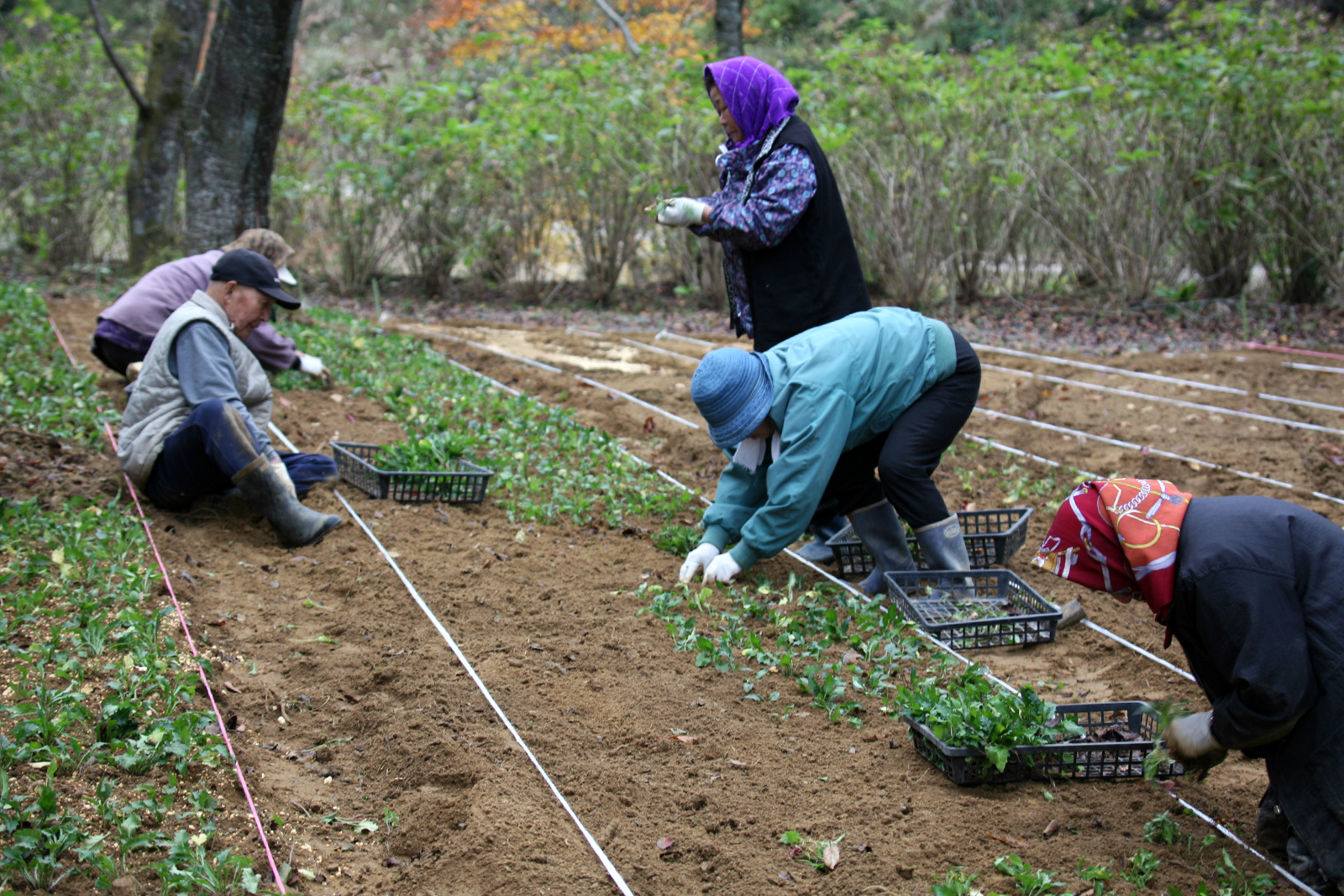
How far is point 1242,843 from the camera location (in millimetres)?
2295

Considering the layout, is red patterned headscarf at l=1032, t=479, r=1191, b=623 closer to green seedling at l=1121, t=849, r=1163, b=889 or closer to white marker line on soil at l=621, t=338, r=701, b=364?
green seedling at l=1121, t=849, r=1163, b=889

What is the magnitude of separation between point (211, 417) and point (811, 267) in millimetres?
2409

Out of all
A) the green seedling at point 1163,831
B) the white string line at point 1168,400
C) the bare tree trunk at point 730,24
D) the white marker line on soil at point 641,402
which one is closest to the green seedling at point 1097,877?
the green seedling at point 1163,831

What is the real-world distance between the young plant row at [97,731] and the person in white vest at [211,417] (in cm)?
51

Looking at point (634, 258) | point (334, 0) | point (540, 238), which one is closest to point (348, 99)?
point (540, 238)

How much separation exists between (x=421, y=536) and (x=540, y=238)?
264 inches

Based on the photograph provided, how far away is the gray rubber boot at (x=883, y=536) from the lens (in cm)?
377

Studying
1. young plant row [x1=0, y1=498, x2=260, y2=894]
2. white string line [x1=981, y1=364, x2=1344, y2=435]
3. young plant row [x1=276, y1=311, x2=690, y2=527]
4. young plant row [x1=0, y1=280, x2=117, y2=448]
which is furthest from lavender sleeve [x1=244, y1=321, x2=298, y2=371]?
white string line [x1=981, y1=364, x2=1344, y2=435]

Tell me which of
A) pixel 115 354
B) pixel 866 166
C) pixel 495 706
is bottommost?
pixel 495 706

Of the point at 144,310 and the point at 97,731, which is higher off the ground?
the point at 144,310

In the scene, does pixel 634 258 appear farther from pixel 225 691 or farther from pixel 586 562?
pixel 225 691

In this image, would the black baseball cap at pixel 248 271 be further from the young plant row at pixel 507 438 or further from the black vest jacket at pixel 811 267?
the black vest jacket at pixel 811 267

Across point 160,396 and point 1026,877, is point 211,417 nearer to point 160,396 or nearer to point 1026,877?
point 160,396

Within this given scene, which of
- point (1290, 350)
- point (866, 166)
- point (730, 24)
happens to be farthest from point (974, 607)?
point (730, 24)
